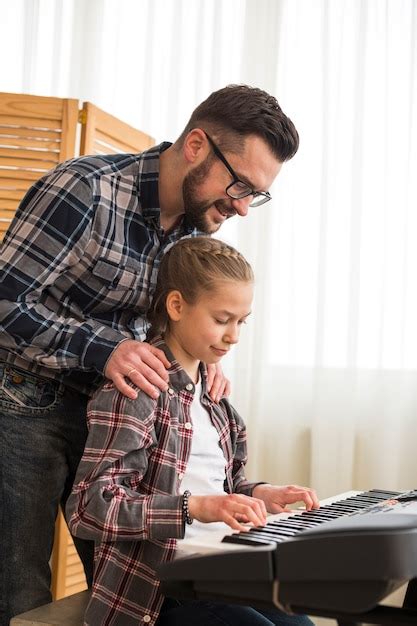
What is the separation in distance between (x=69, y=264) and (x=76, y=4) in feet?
7.69

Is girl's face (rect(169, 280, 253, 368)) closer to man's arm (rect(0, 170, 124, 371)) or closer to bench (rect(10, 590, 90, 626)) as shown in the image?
man's arm (rect(0, 170, 124, 371))

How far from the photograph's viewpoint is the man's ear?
6.32 ft

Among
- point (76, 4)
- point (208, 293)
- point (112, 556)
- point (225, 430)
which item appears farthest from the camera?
point (76, 4)

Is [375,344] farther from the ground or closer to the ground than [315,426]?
farther from the ground

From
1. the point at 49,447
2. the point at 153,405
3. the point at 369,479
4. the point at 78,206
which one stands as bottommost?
the point at 369,479

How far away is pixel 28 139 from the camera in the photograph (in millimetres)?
2930

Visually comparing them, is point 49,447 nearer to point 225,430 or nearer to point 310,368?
point 225,430

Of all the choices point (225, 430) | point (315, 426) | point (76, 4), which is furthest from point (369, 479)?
point (76, 4)

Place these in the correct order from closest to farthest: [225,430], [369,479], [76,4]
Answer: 1. [225,430]
2. [369,479]
3. [76,4]

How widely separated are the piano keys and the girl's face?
58 centimetres

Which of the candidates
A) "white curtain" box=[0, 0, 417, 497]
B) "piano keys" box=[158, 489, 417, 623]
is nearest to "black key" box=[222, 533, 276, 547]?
"piano keys" box=[158, 489, 417, 623]

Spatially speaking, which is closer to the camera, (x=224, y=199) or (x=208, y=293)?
(x=208, y=293)

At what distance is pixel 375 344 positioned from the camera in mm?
3430

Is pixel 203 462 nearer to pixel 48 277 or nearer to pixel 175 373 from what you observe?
pixel 175 373
